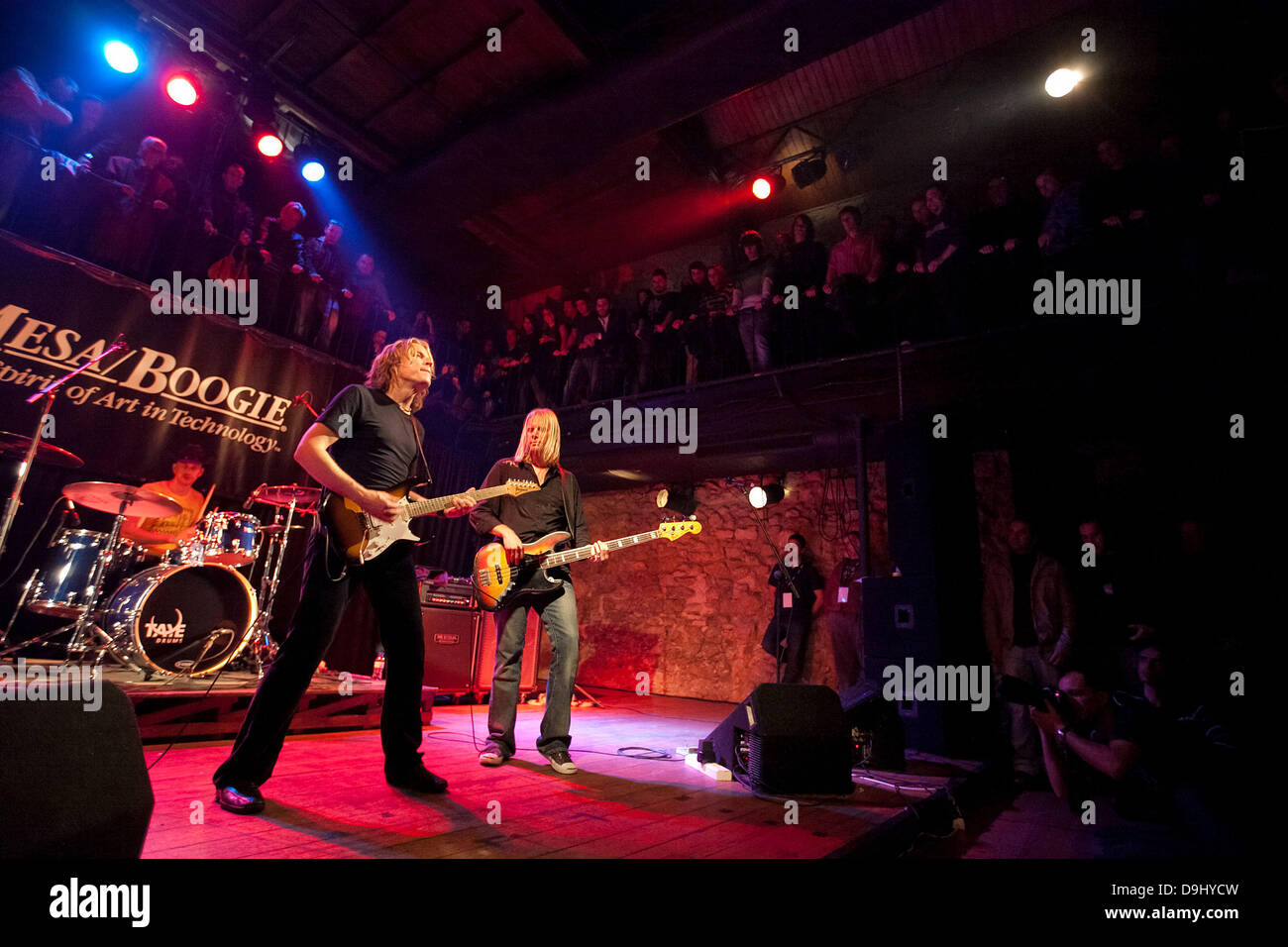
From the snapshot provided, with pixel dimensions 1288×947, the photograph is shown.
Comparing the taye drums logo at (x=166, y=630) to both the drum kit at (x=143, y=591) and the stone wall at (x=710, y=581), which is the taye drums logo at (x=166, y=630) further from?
the stone wall at (x=710, y=581)

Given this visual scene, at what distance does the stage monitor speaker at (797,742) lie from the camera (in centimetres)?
301

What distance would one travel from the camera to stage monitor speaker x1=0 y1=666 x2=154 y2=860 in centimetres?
96

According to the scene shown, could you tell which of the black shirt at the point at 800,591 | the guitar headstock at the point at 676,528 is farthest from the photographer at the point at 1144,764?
the black shirt at the point at 800,591

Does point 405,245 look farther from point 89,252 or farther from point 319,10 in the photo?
point 89,252

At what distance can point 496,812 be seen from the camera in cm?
234

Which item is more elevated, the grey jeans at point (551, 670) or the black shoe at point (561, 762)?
the grey jeans at point (551, 670)

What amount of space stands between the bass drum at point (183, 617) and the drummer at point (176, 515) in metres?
0.64

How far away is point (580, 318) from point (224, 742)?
22.9ft

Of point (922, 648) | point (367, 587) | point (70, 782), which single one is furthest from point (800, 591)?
point (70, 782)

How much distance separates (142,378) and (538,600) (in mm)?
5321

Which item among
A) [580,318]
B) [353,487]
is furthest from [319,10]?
[353,487]

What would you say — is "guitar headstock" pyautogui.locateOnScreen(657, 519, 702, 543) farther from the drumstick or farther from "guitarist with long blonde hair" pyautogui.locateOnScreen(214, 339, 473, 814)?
the drumstick

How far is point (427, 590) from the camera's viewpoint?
6379 millimetres

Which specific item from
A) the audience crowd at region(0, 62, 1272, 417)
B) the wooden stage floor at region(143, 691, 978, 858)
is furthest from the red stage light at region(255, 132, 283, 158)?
the wooden stage floor at region(143, 691, 978, 858)
